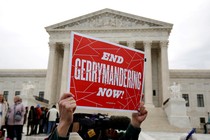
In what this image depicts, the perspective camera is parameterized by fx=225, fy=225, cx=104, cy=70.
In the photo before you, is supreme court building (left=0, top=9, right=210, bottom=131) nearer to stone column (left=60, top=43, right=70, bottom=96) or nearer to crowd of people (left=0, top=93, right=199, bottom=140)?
stone column (left=60, top=43, right=70, bottom=96)

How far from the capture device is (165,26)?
31781 mm

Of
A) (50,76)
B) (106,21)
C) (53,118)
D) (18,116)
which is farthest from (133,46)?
(18,116)

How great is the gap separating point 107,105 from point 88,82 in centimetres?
35

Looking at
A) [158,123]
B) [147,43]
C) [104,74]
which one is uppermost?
[147,43]

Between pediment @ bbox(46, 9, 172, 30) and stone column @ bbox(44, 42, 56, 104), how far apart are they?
354 centimetres

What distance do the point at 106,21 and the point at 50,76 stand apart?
11.6 m

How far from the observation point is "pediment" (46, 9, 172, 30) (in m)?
32.9

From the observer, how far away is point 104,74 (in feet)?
8.13

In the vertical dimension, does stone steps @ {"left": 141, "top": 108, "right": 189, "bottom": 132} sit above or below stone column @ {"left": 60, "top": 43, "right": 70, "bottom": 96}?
below

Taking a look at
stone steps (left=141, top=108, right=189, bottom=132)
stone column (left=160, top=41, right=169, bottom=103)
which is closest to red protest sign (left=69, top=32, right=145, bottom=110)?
stone steps (left=141, top=108, right=189, bottom=132)

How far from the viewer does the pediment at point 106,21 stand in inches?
1296

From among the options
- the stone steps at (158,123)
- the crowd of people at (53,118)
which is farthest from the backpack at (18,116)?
the stone steps at (158,123)

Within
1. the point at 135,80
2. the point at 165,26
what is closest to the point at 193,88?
the point at 165,26

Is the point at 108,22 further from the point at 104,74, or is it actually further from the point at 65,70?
the point at 104,74
